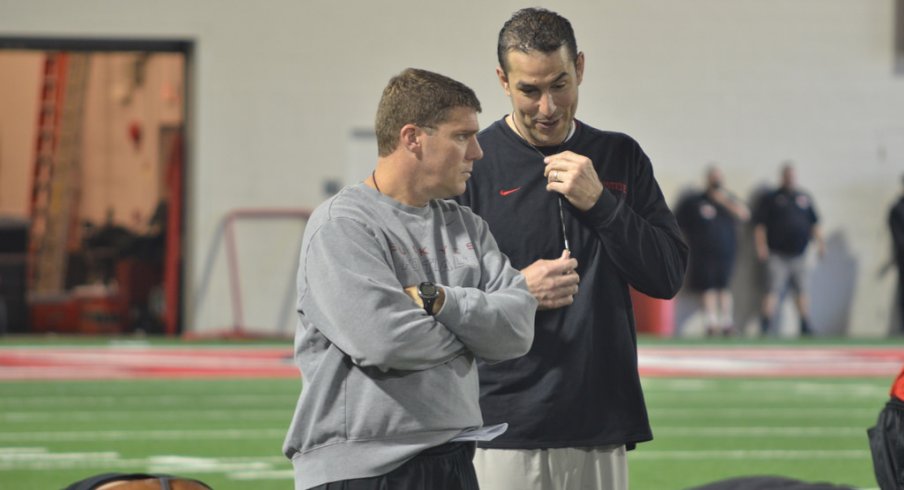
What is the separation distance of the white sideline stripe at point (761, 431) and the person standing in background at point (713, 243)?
975 centimetres

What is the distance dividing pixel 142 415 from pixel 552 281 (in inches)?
295

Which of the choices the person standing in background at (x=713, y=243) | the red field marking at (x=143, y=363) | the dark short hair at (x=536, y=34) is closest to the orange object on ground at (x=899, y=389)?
the dark short hair at (x=536, y=34)

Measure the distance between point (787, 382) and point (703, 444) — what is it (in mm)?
4082

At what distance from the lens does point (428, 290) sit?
10.1 ft

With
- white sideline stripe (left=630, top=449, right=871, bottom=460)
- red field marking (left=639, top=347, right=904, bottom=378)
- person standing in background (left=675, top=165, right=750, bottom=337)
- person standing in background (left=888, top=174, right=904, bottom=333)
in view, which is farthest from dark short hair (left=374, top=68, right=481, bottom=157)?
person standing in background (left=888, top=174, right=904, bottom=333)

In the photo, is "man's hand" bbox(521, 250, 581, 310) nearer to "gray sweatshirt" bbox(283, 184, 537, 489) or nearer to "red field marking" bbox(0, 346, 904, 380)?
"gray sweatshirt" bbox(283, 184, 537, 489)

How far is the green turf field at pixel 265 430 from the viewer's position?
795 centimetres

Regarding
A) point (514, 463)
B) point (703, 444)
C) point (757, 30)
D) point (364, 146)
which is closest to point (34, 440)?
point (703, 444)

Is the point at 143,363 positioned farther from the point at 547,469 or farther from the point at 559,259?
the point at 559,259

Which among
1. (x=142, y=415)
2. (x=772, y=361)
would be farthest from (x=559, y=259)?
(x=772, y=361)

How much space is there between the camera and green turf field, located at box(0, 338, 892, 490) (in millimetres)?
7949

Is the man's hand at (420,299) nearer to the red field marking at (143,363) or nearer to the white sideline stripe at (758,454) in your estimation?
the white sideline stripe at (758,454)

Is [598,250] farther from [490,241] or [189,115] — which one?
[189,115]

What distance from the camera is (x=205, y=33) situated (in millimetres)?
19219
